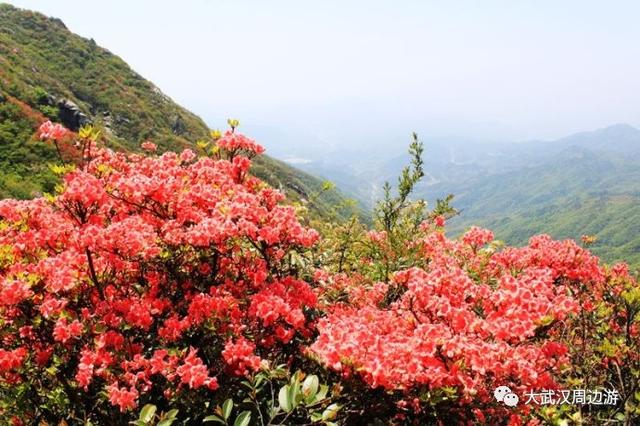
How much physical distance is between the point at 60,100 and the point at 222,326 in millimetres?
75428

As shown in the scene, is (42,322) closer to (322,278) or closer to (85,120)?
(322,278)

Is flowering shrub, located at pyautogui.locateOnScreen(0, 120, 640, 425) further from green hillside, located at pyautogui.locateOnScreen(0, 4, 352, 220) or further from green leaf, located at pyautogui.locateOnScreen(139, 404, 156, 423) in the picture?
green hillside, located at pyautogui.locateOnScreen(0, 4, 352, 220)

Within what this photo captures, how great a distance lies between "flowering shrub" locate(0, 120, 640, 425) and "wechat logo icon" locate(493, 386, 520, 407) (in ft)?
0.25

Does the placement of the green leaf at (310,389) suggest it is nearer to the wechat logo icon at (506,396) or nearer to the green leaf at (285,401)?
the green leaf at (285,401)

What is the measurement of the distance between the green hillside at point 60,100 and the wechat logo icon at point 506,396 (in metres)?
47.9

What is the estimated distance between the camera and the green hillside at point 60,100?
5075 cm

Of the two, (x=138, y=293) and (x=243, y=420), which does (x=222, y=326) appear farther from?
(x=138, y=293)

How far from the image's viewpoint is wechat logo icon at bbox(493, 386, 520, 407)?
175 inches

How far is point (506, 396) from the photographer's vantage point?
4.50 meters

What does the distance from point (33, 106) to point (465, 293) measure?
236 feet

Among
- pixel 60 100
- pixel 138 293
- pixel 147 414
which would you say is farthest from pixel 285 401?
pixel 60 100

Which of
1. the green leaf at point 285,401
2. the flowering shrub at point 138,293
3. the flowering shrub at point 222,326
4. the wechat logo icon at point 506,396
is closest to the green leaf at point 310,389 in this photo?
the flowering shrub at point 222,326

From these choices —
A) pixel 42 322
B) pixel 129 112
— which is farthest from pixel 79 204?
pixel 129 112

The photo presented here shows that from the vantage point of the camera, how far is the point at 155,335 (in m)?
5.18
